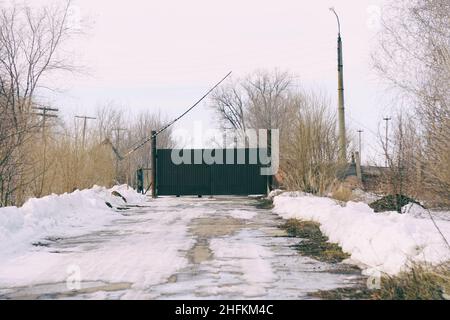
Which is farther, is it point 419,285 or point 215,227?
point 215,227

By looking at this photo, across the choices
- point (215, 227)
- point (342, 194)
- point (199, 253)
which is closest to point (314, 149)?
point (342, 194)

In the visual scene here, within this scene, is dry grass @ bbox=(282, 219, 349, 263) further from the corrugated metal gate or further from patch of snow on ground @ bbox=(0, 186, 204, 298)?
the corrugated metal gate

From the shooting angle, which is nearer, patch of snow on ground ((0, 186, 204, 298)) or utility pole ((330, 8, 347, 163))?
patch of snow on ground ((0, 186, 204, 298))

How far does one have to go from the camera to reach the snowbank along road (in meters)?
6.10

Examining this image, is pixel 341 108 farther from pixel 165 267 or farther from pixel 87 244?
pixel 165 267

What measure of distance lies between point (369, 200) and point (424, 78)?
4.87 metres

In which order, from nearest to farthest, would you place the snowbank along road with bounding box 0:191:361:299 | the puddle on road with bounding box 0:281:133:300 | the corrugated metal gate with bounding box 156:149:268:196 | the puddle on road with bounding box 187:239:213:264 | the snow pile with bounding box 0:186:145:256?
the puddle on road with bounding box 0:281:133:300 → the snowbank along road with bounding box 0:191:361:299 → the puddle on road with bounding box 187:239:213:264 → the snow pile with bounding box 0:186:145:256 → the corrugated metal gate with bounding box 156:149:268:196

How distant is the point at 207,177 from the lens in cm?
2903

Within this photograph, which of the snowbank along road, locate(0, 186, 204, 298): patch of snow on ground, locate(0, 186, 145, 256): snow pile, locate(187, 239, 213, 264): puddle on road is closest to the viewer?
the snowbank along road

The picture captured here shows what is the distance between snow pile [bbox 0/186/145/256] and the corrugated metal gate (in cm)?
936

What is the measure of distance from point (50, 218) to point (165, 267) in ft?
21.6

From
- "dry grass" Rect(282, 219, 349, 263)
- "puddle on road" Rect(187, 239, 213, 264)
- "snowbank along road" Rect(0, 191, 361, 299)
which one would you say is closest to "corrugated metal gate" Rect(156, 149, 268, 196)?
"dry grass" Rect(282, 219, 349, 263)

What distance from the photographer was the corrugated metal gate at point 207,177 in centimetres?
2853

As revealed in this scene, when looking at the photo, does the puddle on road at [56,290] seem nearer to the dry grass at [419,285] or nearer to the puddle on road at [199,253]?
the puddle on road at [199,253]
